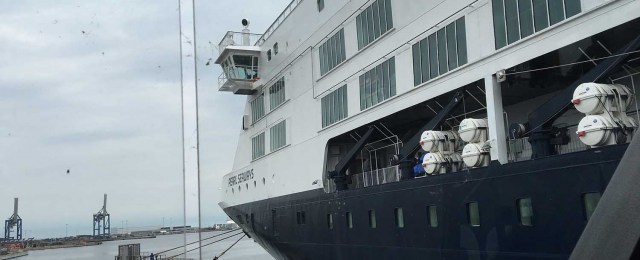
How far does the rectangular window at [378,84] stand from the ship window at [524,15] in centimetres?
423

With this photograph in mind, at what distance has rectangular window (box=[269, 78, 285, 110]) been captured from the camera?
78.5 feet

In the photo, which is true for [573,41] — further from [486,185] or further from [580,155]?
[486,185]

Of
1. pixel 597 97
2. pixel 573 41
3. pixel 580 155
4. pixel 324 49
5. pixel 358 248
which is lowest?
pixel 358 248

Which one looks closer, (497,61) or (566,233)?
(566,233)

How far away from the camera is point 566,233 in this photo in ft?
31.7

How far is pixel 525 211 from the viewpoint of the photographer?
34.7 feet

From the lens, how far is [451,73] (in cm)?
1358

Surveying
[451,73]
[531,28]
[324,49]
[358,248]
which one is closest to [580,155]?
[531,28]

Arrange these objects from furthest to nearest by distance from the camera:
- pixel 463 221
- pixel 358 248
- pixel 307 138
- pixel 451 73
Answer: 1. pixel 307 138
2. pixel 358 248
3. pixel 451 73
4. pixel 463 221

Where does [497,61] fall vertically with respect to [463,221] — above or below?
above

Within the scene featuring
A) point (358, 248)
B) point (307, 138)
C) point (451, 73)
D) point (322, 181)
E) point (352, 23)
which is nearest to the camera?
point (451, 73)

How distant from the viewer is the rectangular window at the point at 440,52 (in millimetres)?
13312

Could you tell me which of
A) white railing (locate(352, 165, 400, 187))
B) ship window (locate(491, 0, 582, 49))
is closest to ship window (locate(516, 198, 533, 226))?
ship window (locate(491, 0, 582, 49))

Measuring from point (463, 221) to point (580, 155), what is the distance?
341 cm
